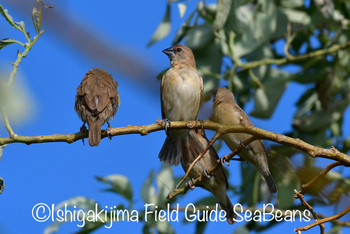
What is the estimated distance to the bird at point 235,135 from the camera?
4.37 m

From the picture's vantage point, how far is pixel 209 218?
4.25 metres

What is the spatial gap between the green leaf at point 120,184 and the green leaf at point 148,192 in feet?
0.61

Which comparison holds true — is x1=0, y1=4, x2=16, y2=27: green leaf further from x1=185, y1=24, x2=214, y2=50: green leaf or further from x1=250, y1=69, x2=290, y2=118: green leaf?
x1=250, y1=69, x2=290, y2=118: green leaf

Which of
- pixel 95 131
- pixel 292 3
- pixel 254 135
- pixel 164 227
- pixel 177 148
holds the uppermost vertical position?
pixel 292 3

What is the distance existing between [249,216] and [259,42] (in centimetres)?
154

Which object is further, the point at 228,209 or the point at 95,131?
the point at 228,209

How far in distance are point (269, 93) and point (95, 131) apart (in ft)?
6.29

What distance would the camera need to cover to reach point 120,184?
3.82m

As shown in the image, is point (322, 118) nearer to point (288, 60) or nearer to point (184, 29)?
point (288, 60)

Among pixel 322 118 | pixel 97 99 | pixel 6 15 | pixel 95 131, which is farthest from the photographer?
pixel 322 118

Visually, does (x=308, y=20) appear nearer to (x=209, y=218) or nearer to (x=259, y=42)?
(x=259, y=42)

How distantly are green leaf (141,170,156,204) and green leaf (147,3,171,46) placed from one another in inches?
48.3

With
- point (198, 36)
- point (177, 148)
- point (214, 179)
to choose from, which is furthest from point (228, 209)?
point (198, 36)

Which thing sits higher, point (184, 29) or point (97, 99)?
point (184, 29)
